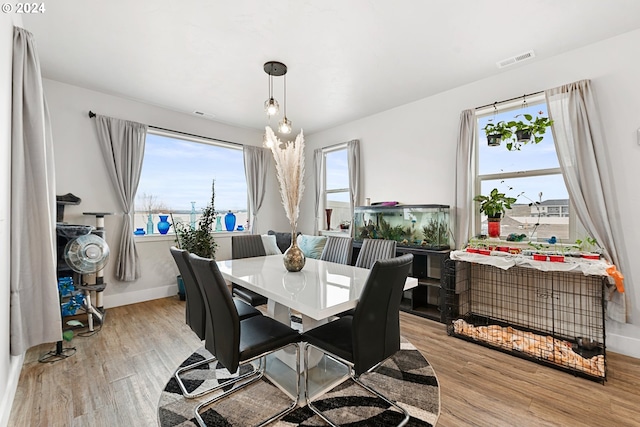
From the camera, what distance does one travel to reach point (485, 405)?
174 cm

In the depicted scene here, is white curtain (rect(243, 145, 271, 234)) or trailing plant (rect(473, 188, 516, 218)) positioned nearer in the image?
trailing plant (rect(473, 188, 516, 218))

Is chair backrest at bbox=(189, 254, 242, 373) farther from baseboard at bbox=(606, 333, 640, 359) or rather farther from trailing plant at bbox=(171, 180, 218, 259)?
baseboard at bbox=(606, 333, 640, 359)

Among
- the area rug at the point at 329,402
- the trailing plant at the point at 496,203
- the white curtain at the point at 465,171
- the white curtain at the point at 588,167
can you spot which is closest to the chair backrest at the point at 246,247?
the area rug at the point at 329,402

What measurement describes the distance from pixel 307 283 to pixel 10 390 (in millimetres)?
1907

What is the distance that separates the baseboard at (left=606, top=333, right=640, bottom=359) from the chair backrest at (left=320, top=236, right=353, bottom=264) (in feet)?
7.64

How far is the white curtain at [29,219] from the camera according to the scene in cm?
181

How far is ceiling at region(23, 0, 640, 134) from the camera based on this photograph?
6.80ft

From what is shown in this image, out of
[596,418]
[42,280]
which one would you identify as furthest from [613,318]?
[42,280]

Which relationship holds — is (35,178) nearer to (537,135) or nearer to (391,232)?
(391,232)

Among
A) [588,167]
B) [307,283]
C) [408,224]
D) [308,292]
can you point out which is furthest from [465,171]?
[308,292]

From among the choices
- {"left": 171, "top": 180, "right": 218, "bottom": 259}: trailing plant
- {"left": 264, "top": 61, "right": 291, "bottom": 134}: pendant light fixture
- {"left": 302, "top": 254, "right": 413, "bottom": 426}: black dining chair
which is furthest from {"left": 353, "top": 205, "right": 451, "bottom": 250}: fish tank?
{"left": 171, "top": 180, "right": 218, "bottom": 259}: trailing plant

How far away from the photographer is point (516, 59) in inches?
108

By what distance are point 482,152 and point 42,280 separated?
13.7 feet

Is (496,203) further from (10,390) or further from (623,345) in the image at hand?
(10,390)
